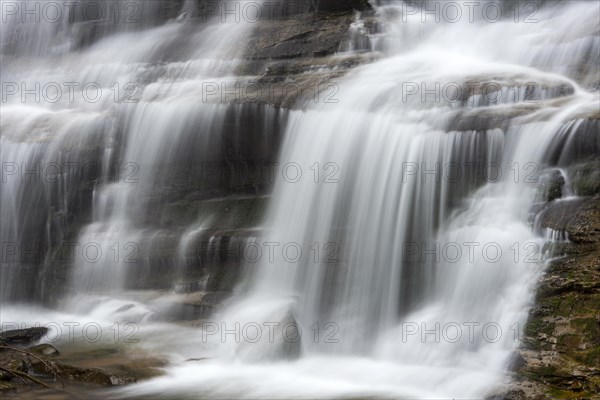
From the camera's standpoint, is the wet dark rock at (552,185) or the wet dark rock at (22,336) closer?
the wet dark rock at (552,185)

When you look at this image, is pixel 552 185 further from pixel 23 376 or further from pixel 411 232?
pixel 23 376

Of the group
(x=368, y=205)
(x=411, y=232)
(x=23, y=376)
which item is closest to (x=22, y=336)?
(x=23, y=376)

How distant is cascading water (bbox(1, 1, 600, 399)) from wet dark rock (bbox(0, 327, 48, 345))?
1.35 metres

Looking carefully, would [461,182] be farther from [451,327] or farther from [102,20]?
[102,20]

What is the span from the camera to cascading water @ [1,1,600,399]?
940cm

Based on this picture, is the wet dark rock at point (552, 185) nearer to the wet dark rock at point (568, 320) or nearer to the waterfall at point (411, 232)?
the waterfall at point (411, 232)

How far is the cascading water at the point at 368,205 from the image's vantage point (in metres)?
9.40

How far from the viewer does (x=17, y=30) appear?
21578mm

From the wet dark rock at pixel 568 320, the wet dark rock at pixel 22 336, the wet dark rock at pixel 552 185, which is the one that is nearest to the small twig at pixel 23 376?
the wet dark rock at pixel 22 336

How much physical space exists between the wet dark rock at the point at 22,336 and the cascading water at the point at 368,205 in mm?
1347

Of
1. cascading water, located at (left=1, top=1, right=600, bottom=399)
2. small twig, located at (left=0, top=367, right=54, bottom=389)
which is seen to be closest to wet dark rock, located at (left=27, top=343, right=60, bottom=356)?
small twig, located at (left=0, top=367, right=54, bottom=389)

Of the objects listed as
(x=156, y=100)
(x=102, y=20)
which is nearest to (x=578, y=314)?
(x=156, y=100)

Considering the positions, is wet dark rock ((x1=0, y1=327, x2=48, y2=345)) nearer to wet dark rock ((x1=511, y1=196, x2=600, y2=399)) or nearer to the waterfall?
the waterfall

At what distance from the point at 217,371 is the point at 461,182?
3932 mm
